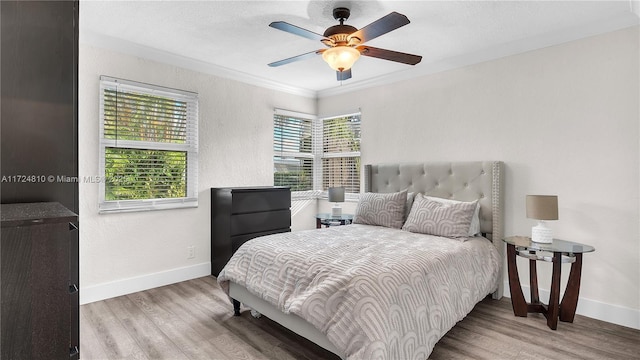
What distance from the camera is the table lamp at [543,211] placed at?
2.56m

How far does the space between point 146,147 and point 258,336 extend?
2.20m

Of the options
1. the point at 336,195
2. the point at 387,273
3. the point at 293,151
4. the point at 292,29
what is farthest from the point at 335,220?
the point at 292,29

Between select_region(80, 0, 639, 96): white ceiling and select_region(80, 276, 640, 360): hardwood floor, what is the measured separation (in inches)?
93.7

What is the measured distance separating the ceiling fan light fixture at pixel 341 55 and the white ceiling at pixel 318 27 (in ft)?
1.13

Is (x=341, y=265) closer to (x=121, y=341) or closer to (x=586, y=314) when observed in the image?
(x=121, y=341)

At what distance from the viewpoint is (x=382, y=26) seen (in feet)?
6.61

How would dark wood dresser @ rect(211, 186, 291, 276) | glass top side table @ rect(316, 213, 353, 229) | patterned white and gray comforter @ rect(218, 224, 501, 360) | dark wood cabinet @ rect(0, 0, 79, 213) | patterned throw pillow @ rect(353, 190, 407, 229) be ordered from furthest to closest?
glass top side table @ rect(316, 213, 353, 229) < dark wood dresser @ rect(211, 186, 291, 276) < patterned throw pillow @ rect(353, 190, 407, 229) < patterned white and gray comforter @ rect(218, 224, 501, 360) < dark wood cabinet @ rect(0, 0, 79, 213)

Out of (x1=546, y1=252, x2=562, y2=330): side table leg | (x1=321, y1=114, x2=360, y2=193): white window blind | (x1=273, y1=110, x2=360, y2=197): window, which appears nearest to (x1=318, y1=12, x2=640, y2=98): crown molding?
(x1=321, y1=114, x2=360, y2=193): white window blind

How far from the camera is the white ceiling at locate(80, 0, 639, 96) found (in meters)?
2.39

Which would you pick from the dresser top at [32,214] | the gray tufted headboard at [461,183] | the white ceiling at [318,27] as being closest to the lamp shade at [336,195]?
the gray tufted headboard at [461,183]

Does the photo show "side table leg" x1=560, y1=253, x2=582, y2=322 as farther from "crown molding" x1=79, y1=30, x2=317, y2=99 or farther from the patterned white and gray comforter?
"crown molding" x1=79, y1=30, x2=317, y2=99

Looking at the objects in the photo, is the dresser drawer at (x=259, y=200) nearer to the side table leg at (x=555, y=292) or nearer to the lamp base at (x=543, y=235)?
the lamp base at (x=543, y=235)

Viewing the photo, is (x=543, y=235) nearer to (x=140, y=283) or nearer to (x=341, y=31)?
(x=341, y=31)

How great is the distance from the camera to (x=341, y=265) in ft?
6.54
